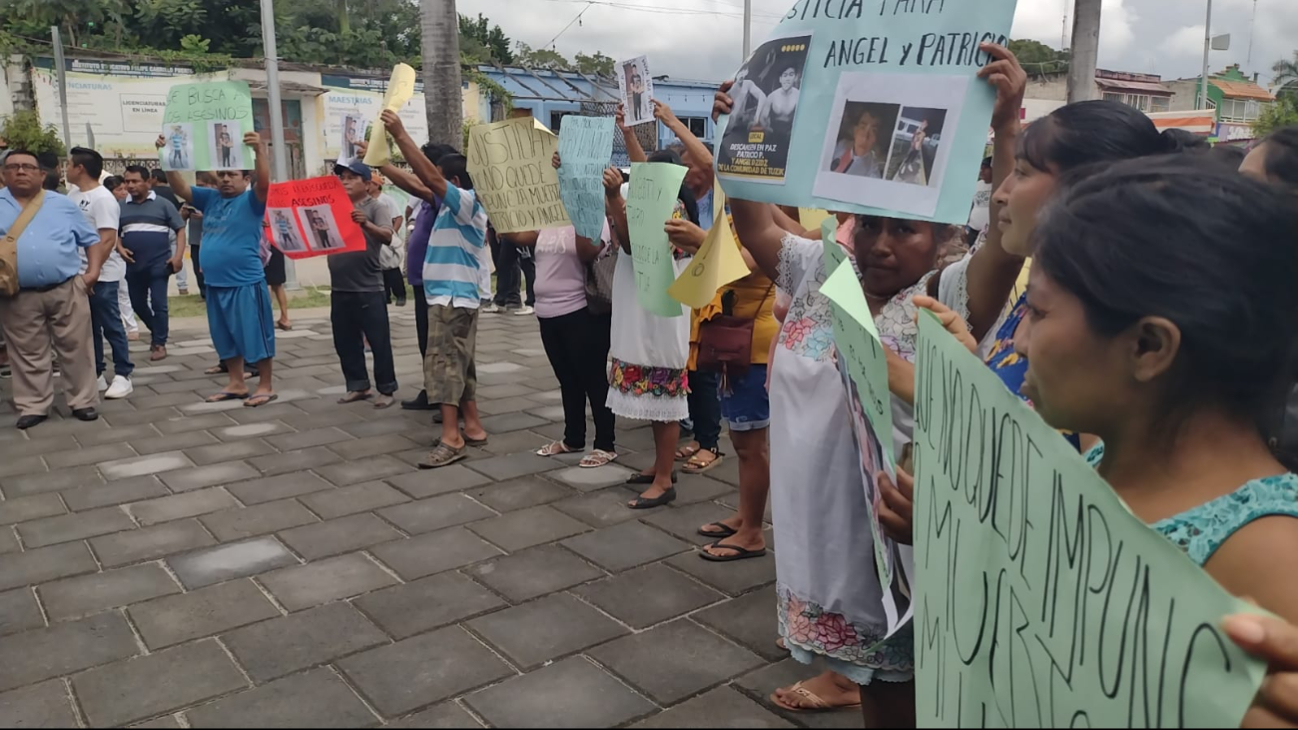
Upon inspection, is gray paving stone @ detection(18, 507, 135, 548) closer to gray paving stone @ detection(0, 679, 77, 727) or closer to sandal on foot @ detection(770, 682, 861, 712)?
gray paving stone @ detection(0, 679, 77, 727)

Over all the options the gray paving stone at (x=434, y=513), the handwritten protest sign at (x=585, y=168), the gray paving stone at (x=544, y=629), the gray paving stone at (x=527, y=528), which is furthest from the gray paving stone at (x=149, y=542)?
the handwritten protest sign at (x=585, y=168)

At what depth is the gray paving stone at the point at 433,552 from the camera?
12.2 ft

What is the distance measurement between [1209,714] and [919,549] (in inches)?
24.0

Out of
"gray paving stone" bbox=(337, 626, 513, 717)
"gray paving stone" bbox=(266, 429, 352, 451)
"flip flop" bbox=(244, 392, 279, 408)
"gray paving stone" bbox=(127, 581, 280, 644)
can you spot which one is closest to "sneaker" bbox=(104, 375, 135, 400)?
"flip flop" bbox=(244, 392, 279, 408)

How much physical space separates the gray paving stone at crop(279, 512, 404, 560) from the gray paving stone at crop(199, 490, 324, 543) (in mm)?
112

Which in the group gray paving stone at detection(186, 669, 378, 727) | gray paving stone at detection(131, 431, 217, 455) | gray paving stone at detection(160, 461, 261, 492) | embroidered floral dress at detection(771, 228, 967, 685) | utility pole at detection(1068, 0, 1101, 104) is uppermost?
utility pole at detection(1068, 0, 1101, 104)

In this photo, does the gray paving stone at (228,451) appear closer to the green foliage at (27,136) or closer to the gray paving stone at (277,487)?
the gray paving stone at (277,487)

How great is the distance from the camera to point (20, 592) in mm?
3537

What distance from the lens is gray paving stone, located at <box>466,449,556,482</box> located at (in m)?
5.00

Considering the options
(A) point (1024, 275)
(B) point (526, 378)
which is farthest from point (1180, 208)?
(B) point (526, 378)

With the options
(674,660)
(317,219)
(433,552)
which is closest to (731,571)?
(674,660)

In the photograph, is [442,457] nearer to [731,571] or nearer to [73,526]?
[73,526]

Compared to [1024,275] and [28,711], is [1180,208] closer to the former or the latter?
[1024,275]

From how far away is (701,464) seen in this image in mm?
5059
